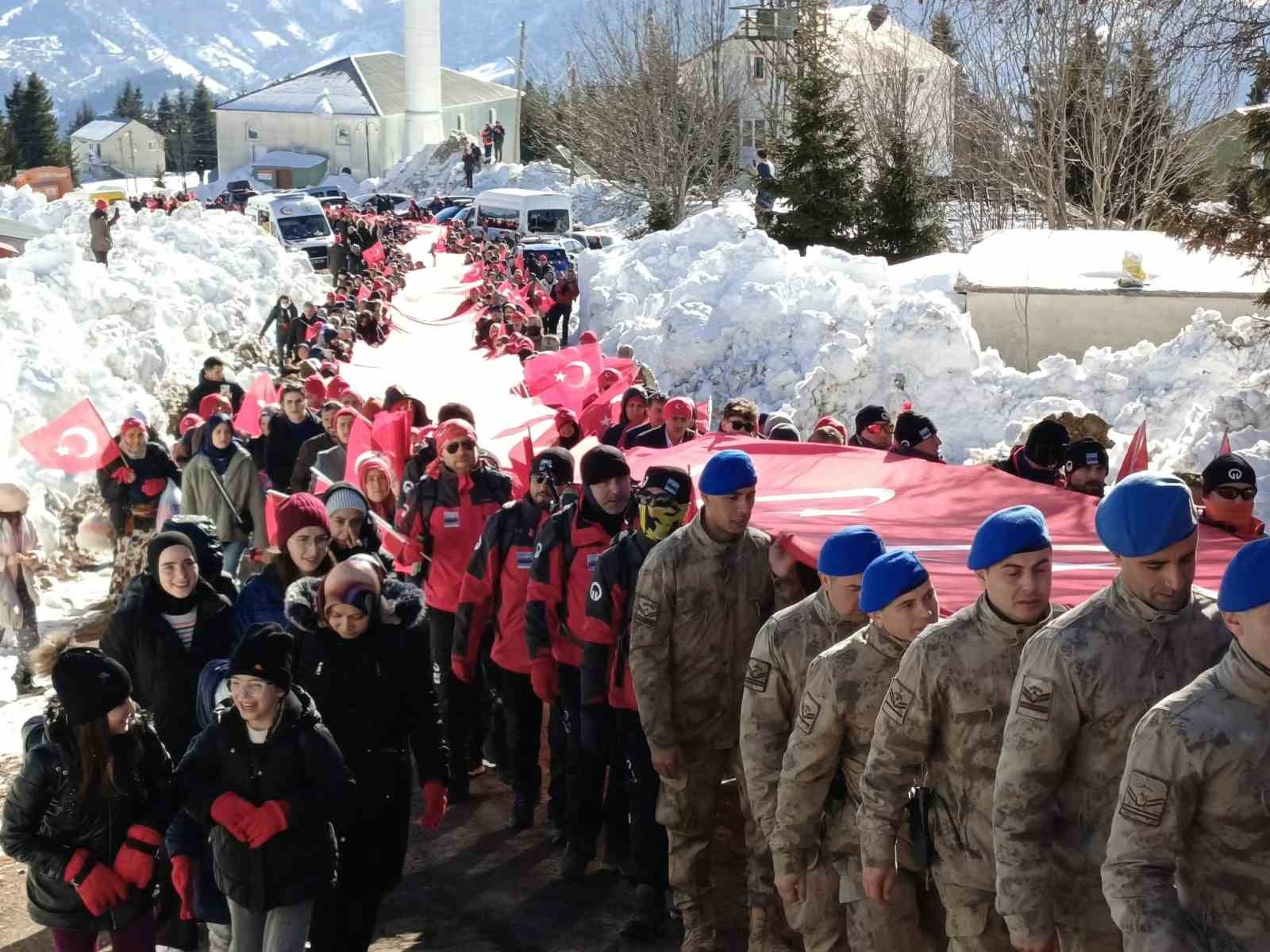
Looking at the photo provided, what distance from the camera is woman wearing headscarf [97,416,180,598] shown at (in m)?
10.9

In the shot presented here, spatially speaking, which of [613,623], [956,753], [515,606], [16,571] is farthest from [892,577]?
[16,571]

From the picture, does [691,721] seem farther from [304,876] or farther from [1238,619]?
[1238,619]

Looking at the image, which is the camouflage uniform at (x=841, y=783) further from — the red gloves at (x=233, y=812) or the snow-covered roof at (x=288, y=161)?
the snow-covered roof at (x=288, y=161)

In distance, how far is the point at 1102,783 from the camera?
3.85 metres

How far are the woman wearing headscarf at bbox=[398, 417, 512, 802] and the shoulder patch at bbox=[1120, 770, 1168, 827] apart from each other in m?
5.29

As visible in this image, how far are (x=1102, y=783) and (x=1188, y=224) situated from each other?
6.72 meters

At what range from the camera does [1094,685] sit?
376 cm

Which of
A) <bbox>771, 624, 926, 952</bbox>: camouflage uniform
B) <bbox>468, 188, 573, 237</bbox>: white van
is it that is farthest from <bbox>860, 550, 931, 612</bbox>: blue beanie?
<bbox>468, 188, 573, 237</bbox>: white van

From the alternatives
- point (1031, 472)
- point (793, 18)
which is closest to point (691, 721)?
point (1031, 472)

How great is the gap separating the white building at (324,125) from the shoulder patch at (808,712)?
94.3 m

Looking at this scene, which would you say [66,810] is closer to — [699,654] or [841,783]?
[699,654]

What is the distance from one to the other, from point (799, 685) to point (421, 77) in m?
98.2

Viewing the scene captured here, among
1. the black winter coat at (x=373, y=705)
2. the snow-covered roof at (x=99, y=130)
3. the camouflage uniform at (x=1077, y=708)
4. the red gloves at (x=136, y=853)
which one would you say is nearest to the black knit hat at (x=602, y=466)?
the black winter coat at (x=373, y=705)

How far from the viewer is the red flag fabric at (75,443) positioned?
35.8 ft
